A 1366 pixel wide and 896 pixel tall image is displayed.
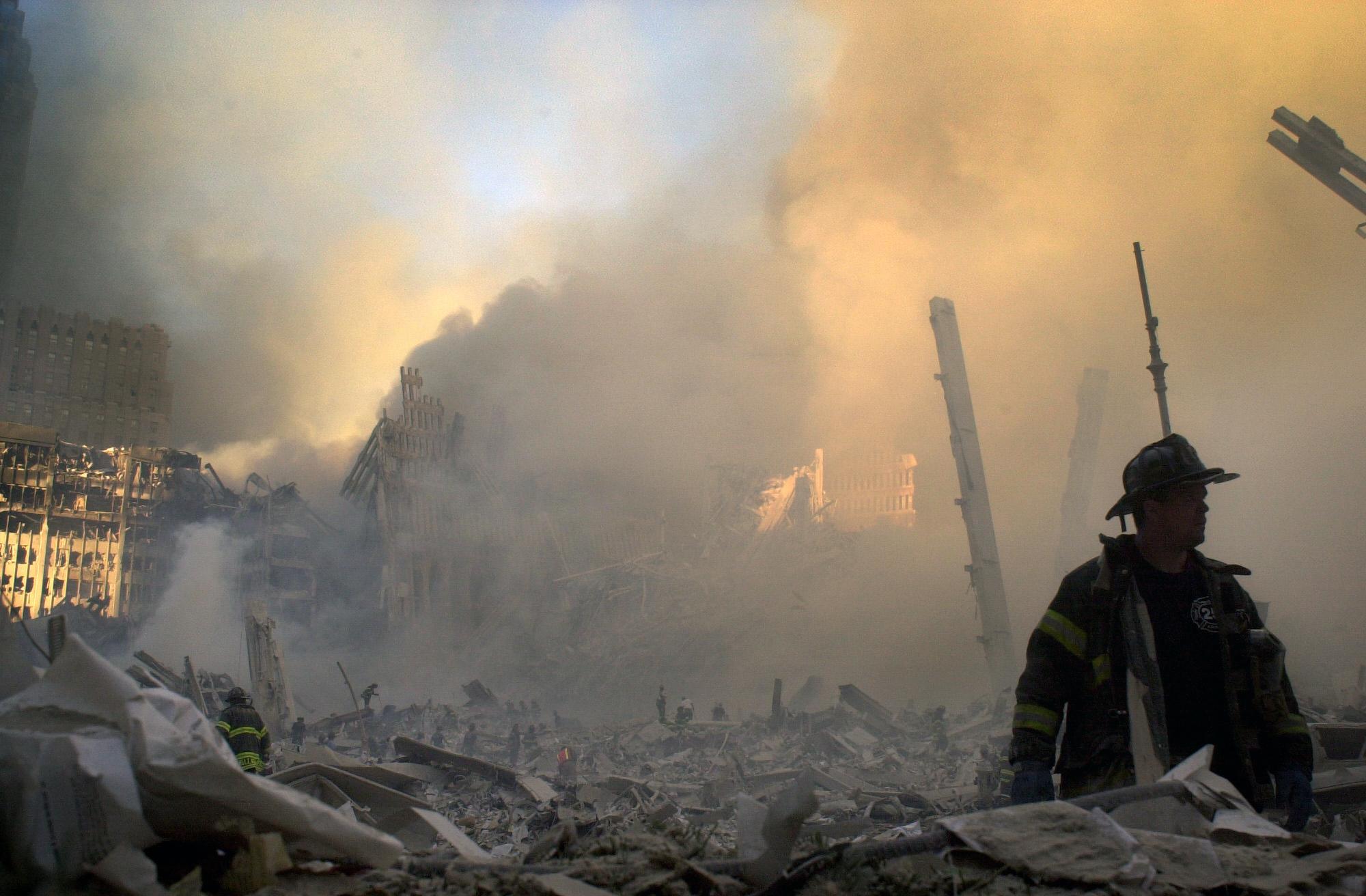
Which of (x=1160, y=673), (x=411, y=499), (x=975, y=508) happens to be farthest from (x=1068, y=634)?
(x=411, y=499)

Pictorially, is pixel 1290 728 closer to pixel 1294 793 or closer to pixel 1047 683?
pixel 1294 793

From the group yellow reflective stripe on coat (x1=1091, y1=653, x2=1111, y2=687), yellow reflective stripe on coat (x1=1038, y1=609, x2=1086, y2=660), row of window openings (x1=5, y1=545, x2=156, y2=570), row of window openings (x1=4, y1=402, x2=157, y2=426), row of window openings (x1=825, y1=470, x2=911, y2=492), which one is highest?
row of window openings (x1=4, y1=402, x2=157, y2=426)

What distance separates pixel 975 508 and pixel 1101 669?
888cm

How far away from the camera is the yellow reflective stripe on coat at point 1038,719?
8.09ft

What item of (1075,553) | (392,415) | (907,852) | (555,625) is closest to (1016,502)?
(1075,553)

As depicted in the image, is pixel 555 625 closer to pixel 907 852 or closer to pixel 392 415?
pixel 392 415

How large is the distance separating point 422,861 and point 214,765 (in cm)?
41

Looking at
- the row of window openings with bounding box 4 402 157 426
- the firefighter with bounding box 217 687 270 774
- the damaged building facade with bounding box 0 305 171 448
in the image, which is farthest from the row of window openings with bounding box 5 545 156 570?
the firefighter with bounding box 217 687 270 774

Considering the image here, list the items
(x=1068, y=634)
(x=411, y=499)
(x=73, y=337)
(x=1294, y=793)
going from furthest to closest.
→ (x=411, y=499)
(x=73, y=337)
(x=1068, y=634)
(x=1294, y=793)

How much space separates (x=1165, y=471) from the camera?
2.58 m

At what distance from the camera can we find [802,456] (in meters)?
19.4

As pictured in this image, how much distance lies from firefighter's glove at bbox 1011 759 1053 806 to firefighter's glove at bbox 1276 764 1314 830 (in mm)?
595

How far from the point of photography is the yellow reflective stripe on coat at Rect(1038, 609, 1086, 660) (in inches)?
101

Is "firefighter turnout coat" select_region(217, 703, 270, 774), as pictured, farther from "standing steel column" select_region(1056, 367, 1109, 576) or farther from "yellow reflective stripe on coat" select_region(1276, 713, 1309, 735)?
"standing steel column" select_region(1056, 367, 1109, 576)
